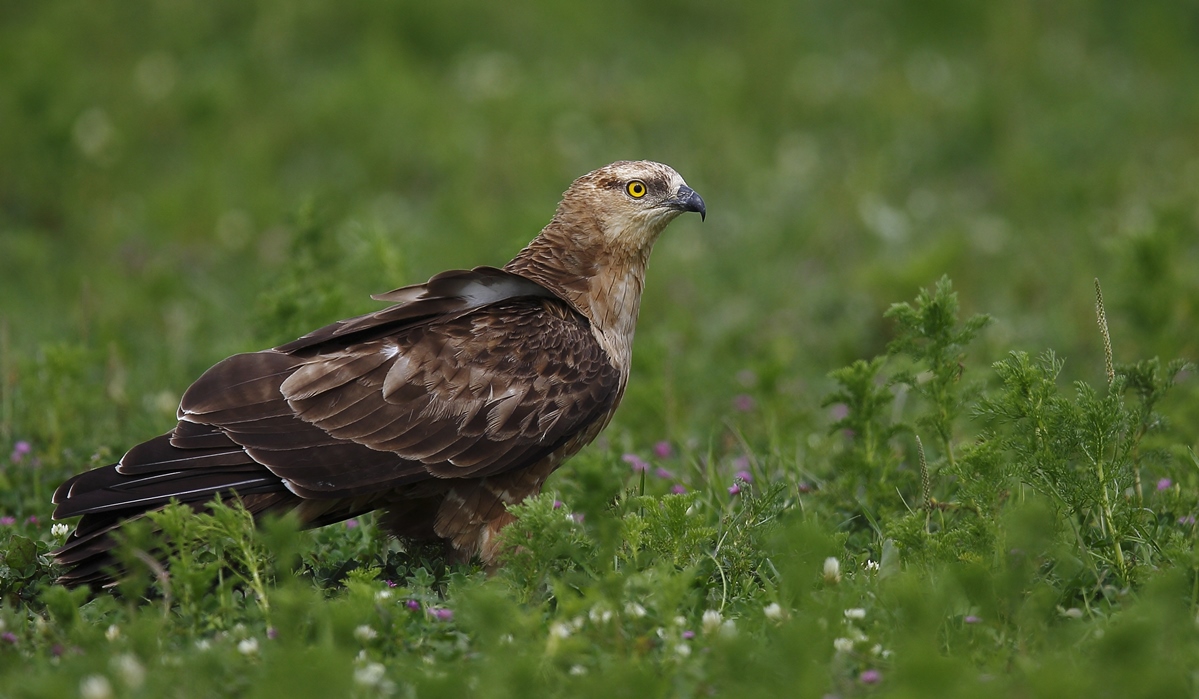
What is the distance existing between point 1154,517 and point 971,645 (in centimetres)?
128

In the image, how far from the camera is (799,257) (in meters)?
9.46

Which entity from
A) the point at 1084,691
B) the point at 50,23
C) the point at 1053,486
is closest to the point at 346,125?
the point at 50,23

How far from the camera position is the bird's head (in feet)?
17.3

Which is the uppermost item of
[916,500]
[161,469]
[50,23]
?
[50,23]

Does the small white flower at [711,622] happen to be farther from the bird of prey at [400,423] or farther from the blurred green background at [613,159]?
the blurred green background at [613,159]

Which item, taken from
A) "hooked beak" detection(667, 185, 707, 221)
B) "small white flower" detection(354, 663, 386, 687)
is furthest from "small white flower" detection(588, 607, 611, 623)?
"hooked beak" detection(667, 185, 707, 221)

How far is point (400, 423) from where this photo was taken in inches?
177

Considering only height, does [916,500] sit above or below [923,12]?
below

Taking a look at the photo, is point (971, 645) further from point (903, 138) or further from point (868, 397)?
point (903, 138)

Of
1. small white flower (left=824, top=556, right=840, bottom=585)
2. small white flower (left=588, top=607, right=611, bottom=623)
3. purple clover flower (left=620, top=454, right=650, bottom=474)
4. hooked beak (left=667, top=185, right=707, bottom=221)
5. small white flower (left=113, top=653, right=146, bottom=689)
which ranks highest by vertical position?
hooked beak (left=667, top=185, right=707, bottom=221)

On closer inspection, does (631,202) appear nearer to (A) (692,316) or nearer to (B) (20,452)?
(B) (20,452)

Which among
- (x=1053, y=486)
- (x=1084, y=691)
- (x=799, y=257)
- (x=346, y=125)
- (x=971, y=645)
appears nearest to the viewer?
(x=1084, y=691)

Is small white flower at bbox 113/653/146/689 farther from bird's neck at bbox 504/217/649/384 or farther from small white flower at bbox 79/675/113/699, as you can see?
bird's neck at bbox 504/217/649/384

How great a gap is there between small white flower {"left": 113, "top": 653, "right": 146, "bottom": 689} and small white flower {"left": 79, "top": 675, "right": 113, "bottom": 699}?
4 cm
